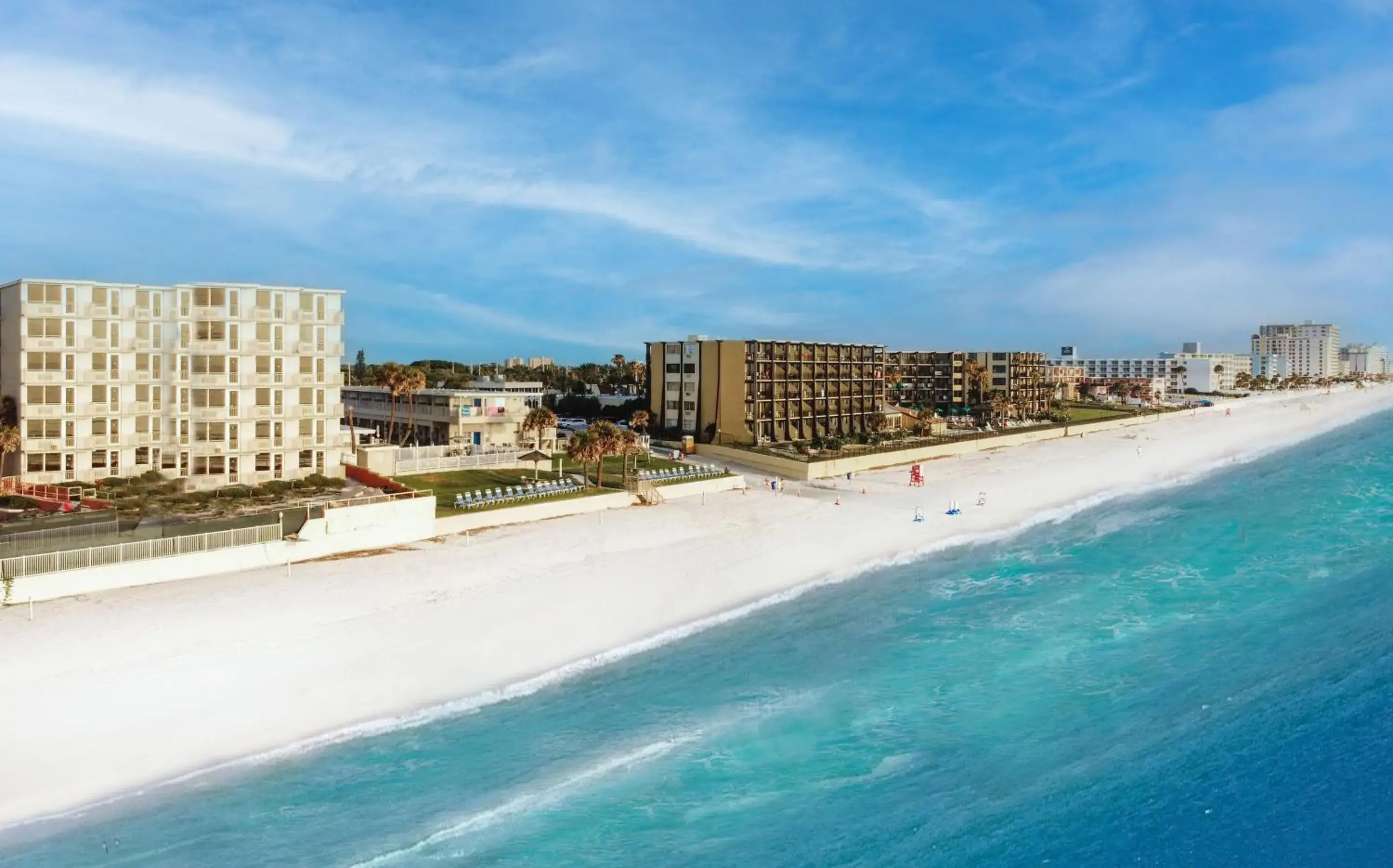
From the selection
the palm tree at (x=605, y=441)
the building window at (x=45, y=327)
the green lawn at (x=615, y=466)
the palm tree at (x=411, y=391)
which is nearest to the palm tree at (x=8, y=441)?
the building window at (x=45, y=327)

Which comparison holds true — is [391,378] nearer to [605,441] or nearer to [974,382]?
[605,441]

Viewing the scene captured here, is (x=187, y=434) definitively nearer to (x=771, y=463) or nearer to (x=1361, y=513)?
(x=771, y=463)

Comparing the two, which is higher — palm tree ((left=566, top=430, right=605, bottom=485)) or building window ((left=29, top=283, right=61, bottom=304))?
building window ((left=29, top=283, right=61, bottom=304))

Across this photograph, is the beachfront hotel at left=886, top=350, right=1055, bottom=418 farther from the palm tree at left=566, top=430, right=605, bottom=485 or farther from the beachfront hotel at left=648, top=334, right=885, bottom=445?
the palm tree at left=566, top=430, right=605, bottom=485

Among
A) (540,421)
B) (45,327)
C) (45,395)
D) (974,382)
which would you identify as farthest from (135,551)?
(974,382)

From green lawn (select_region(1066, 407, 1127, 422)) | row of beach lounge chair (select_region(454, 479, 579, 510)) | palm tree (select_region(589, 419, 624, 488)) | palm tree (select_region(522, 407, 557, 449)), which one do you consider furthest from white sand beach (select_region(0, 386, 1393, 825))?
green lawn (select_region(1066, 407, 1127, 422))

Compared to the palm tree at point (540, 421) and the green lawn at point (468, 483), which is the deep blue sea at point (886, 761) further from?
the palm tree at point (540, 421)

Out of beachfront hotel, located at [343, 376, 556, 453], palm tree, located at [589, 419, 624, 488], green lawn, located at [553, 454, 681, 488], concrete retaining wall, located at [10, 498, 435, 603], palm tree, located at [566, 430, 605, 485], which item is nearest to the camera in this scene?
concrete retaining wall, located at [10, 498, 435, 603]
